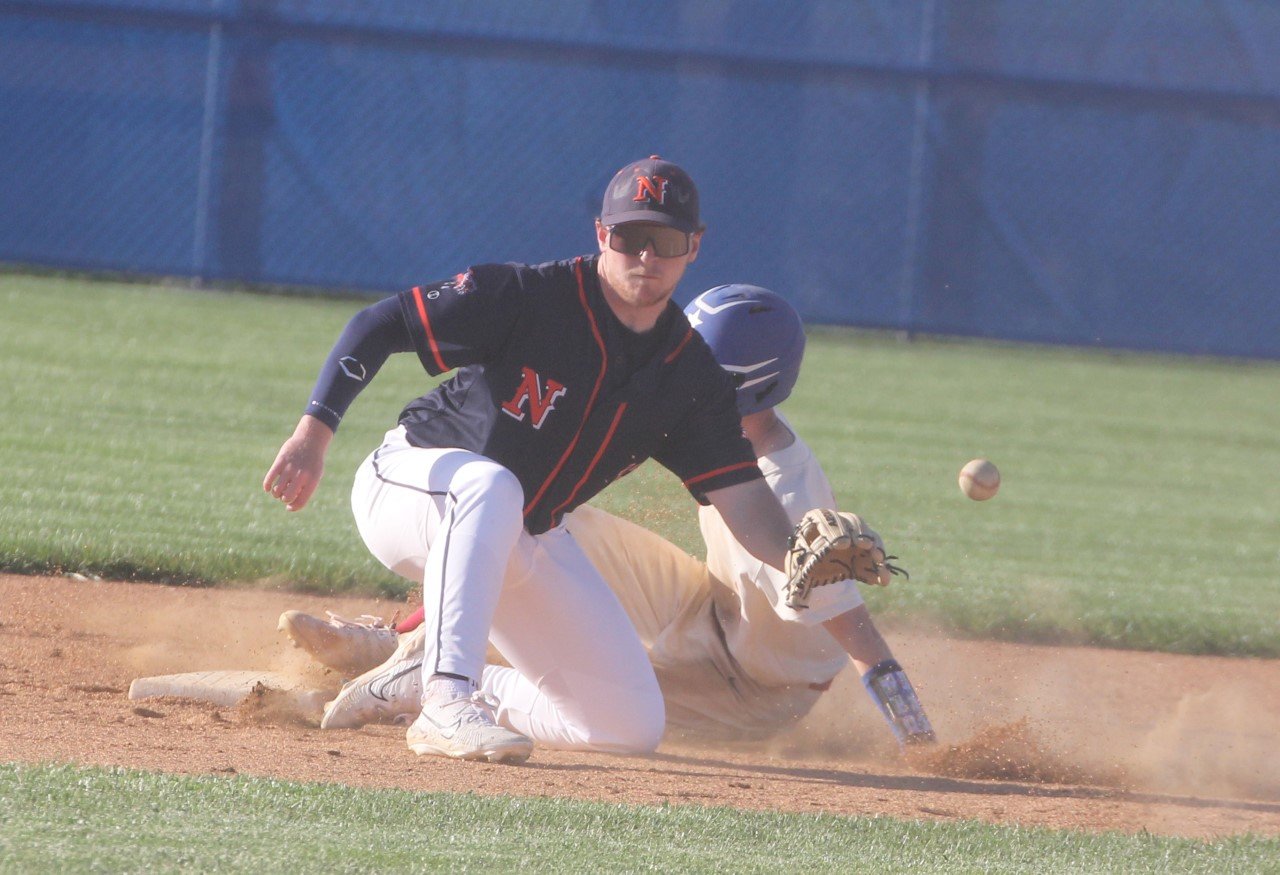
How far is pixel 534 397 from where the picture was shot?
376 centimetres

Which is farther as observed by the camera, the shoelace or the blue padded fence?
the blue padded fence

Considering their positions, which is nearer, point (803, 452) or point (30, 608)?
point (803, 452)

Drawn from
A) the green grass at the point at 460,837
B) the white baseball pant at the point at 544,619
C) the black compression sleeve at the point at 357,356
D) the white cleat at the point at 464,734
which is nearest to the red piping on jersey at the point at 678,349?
the white baseball pant at the point at 544,619

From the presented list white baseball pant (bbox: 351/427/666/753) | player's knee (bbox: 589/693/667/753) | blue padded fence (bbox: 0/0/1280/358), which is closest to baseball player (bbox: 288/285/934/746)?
white baseball pant (bbox: 351/427/666/753)

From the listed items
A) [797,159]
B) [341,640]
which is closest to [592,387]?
[341,640]

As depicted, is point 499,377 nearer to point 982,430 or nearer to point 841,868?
point 841,868

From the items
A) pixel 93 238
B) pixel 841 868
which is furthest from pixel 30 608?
pixel 93 238

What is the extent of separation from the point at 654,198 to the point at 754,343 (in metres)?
0.86

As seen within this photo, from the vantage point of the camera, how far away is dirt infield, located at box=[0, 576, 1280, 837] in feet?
11.3

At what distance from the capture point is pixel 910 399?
11430 mm

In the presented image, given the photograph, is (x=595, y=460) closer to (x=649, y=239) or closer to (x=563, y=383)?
(x=563, y=383)

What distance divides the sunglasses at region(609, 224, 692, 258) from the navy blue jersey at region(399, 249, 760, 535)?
163 millimetres

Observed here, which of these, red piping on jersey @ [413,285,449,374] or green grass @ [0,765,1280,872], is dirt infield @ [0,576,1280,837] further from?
red piping on jersey @ [413,285,449,374]

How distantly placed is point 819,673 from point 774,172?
1030cm
